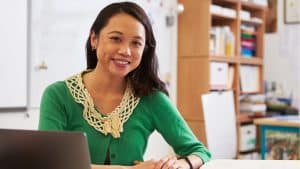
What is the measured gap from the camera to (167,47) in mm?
3709

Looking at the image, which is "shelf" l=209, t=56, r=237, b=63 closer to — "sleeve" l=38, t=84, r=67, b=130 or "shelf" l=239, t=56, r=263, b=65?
"shelf" l=239, t=56, r=263, b=65

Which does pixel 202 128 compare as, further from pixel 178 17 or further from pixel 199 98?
pixel 178 17

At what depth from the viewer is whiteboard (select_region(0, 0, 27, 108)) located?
2438 millimetres

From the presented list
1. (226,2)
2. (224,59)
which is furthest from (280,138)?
(226,2)

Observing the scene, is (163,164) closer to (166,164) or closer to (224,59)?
(166,164)

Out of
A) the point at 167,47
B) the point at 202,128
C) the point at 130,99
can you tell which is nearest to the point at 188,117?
the point at 202,128

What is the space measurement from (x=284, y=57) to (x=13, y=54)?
3117mm

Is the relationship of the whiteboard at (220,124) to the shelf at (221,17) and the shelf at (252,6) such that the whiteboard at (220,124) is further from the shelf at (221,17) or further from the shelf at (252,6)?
the shelf at (252,6)

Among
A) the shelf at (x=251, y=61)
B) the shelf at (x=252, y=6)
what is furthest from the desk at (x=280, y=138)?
the shelf at (x=252, y=6)

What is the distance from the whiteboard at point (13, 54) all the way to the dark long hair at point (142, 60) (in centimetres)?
101

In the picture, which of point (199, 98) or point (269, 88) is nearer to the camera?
point (199, 98)

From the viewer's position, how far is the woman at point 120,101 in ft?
4.66

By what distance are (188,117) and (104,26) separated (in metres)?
2.43

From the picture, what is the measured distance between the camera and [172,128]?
155cm
